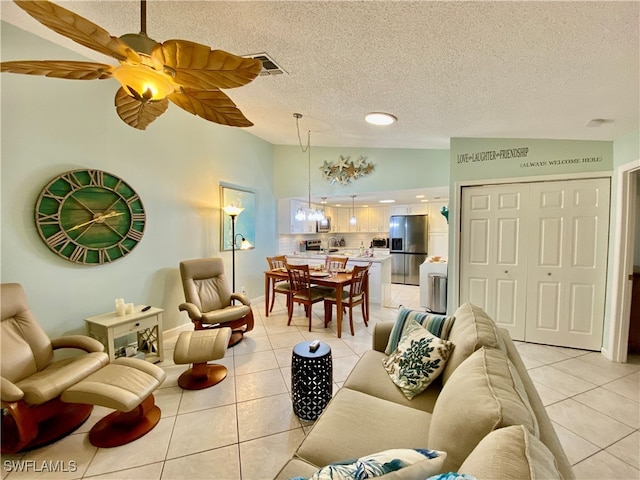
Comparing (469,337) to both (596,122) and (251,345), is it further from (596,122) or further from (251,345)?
(251,345)

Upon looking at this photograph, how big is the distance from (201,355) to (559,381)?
3.21 m

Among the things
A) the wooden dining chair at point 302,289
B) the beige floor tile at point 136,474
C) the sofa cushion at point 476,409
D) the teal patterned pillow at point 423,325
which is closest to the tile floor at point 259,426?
the beige floor tile at point 136,474

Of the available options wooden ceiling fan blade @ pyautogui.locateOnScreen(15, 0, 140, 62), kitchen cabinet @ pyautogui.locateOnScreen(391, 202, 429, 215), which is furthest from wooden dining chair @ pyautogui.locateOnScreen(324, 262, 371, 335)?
kitchen cabinet @ pyautogui.locateOnScreen(391, 202, 429, 215)

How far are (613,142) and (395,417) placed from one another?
351 centimetres

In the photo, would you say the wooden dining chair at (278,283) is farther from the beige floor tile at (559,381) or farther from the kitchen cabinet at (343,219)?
the beige floor tile at (559,381)

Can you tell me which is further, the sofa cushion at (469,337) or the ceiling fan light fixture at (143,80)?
→ the sofa cushion at (469,337)

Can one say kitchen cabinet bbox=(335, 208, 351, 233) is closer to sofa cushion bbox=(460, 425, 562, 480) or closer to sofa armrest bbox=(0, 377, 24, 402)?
sofa armrest bbox=(0, 377, 24, 402)

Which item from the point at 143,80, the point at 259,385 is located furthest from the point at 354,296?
the point at 143,80

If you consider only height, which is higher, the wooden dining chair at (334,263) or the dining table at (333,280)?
the wooden dining chair at (334,263)

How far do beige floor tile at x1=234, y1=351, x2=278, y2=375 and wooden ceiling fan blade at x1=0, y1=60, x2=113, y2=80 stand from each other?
2519 millimetres

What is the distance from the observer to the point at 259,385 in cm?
250

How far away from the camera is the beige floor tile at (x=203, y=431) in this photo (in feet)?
5.89

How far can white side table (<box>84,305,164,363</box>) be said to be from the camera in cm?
250

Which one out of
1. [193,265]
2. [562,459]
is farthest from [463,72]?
[193,265]
